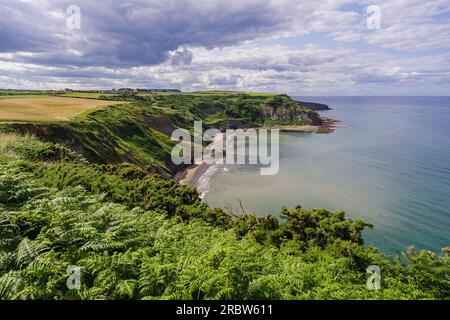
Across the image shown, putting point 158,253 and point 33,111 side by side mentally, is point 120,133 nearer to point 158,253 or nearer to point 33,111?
point 33,111

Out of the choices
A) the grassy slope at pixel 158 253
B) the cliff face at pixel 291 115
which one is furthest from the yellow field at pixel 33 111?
the cliff face at pixel 291 115

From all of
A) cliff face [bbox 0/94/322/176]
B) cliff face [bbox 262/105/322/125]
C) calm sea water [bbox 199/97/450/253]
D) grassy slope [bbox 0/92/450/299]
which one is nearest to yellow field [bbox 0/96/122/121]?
cliff face [bbox 0/94/322/176]

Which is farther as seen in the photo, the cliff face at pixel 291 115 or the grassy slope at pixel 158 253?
the cliff face at pixel 291 115

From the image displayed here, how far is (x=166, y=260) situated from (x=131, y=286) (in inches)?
72.1

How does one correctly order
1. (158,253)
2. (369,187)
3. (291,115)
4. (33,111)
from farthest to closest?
1. (291,115)
2. (33,111)
3. (369,187)
4. (158,253)

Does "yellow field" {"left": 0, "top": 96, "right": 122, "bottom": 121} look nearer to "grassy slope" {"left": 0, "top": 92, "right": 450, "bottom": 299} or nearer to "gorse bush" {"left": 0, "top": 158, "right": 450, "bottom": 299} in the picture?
"grassy slope" {"left": 0, "top": 92, "right": 450, "bottom": 299}

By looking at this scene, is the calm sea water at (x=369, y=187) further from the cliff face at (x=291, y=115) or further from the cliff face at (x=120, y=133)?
the cliff face at (x=291, y=115)

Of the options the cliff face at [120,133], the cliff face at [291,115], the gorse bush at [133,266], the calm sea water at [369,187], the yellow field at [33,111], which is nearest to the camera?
the gorse bush at [133,266]

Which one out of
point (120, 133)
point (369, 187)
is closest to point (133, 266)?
point (369, 187)

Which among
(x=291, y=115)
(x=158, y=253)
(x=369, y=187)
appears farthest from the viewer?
(x=291, y=115)

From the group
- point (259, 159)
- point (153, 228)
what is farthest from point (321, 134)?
point (153, 228)

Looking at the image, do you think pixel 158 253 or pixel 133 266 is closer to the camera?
pixel 133 266

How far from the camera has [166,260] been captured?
9172mm
